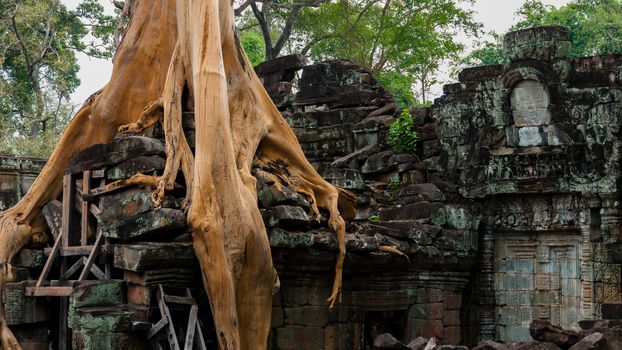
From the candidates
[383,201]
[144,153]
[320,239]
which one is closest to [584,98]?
[383,201]

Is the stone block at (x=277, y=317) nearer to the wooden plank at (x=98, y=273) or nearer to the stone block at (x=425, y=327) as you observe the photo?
the wooden plank at (x=98, y=273)

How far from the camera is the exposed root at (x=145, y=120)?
9.44 m

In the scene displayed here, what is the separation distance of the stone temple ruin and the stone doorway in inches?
0.7

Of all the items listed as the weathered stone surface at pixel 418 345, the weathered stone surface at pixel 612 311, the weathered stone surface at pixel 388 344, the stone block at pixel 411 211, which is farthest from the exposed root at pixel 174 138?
the weathered stone surface at pixel 612 311

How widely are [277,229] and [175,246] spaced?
1143mm

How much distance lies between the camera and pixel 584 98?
1233 cm

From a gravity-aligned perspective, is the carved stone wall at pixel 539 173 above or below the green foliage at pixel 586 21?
below

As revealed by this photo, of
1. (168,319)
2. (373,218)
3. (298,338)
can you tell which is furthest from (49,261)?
(373,218)

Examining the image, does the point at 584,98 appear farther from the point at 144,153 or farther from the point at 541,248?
the point at 144,153

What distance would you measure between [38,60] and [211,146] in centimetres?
1587

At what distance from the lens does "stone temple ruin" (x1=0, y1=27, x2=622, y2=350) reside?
370 inches

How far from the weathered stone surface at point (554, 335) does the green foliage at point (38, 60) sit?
15769 millimetres

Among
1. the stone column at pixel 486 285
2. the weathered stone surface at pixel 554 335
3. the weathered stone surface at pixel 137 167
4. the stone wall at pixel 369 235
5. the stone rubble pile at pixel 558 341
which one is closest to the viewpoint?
the stone rubble pile at pixel 558 341

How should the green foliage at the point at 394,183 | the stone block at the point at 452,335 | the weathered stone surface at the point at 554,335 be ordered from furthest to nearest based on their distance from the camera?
1. the green foliage at the point at 394,183
2. the stone block at the point at 452,335
3. the weathered stone surface at the point at 554,335
